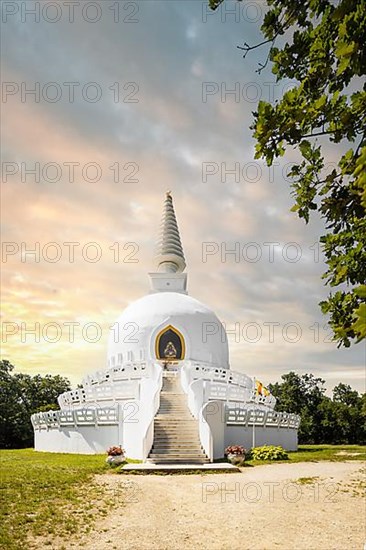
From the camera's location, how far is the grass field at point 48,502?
8430 mm

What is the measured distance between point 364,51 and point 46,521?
906 centimetres

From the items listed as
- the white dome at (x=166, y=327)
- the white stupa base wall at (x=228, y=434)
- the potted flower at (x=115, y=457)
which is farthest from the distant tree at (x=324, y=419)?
the potted flower at (x=115, y=457)

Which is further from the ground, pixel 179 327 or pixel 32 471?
pixel 179 327

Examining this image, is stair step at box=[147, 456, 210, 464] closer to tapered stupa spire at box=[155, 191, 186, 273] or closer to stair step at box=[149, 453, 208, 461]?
stair step at box=[149, 453, 208, 461]

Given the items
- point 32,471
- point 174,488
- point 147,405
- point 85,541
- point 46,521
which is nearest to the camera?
point 85,541

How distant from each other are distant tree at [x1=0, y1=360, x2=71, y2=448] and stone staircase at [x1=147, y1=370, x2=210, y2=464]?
16664mm

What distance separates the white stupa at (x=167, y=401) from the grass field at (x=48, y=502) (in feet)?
13.0

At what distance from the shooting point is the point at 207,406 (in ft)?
63.5

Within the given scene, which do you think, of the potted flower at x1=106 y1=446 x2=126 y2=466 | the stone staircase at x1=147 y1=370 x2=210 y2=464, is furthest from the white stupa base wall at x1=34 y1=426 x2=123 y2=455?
the potted flower at x1=106 y1=446 x2=126 y2=466

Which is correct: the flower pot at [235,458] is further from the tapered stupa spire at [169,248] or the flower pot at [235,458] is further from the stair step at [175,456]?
the tapered stupa spire at [169,248]

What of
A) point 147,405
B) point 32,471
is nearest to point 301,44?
point 32,471

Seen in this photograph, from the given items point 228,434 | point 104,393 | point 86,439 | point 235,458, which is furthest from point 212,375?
point 235,458

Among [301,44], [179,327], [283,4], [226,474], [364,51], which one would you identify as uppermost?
[283,4]

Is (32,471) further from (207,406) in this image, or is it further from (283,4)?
(283,4)
